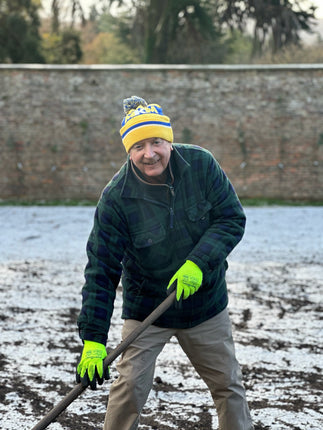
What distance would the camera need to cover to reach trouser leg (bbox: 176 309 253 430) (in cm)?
260

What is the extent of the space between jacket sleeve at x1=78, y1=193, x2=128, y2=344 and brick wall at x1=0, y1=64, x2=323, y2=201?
39.0 ft

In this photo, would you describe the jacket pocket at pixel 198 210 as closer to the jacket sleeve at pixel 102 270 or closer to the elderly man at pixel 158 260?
the elderly man at pixel 158 260

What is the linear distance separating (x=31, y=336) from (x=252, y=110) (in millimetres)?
10687

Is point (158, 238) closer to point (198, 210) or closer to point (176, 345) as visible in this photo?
point (198, 210)

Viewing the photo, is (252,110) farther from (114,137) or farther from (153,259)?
(153,259)

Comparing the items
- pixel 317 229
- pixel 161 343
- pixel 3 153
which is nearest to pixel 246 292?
pixel 161 343

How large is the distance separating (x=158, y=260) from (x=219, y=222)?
316 mm

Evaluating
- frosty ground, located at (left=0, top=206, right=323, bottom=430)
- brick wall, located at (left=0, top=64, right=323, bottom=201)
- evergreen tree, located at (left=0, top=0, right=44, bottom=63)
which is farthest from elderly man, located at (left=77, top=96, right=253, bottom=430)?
evergreen tree, located at (left=0, top=0, right=44, bottom=63)

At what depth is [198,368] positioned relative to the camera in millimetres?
2703

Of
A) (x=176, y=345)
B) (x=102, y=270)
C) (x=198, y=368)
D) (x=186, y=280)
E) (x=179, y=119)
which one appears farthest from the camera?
(x=179, y=119)

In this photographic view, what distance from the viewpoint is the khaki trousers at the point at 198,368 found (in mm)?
2547

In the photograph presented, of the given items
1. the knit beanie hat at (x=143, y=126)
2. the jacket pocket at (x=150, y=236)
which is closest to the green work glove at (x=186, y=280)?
the jacket pocket at (x=150, y=236)

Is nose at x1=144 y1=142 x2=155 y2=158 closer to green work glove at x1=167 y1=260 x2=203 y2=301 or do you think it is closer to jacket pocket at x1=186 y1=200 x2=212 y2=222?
jacket pocket at x1=186 y1=200 x2=212 y2=222

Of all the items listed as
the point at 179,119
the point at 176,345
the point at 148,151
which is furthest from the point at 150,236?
the point at 179,119
